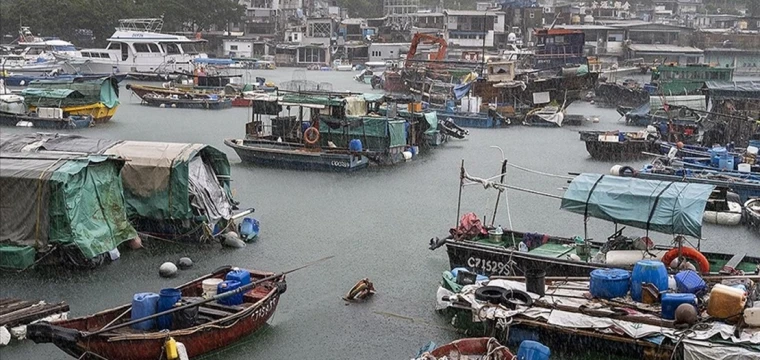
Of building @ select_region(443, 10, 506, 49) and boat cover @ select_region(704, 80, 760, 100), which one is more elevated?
building @ select_region(443, 10, 506, 49)

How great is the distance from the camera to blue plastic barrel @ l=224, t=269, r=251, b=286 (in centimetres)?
1359

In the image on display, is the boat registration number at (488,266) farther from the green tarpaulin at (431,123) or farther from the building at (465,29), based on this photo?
the building at (465,29)

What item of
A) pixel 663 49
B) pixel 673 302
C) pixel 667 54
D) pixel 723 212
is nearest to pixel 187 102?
pixel 723 212

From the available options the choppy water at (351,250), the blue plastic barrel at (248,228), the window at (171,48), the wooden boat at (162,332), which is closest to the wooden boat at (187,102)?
the choppy water at (351,250)

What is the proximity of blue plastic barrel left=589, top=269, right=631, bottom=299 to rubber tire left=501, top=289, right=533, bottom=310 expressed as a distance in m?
1.03

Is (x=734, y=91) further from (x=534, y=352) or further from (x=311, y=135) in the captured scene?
(x=534, y=352)

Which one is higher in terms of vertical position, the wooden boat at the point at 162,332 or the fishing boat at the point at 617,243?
the fishing boat at the point at 617,243

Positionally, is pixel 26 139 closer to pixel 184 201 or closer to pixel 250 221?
pixel 184 201

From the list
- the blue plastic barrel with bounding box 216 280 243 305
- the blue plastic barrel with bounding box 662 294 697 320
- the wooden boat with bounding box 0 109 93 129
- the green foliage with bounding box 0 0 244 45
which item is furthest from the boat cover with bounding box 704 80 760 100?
the green foliage with bounding box 0 0 244 45

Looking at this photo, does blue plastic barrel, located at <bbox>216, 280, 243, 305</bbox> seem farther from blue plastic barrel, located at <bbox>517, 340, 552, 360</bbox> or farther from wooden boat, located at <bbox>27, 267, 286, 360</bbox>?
blue plastic barrel, located at <bbox>517, 340, 552, 360</bbox>

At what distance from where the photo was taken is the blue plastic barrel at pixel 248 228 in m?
19.6

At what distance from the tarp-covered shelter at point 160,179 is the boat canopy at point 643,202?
8.27 metres

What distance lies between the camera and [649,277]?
41.9ft

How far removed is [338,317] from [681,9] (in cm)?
11849
